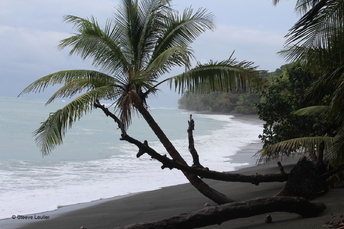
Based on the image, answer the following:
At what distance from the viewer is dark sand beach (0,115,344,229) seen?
5504 mm

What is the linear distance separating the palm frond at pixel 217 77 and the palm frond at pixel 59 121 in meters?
1.88

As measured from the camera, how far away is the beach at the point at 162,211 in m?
5.50

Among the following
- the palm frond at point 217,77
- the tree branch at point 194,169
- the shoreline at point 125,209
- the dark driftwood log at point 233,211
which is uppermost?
the palm frond at point 217,77

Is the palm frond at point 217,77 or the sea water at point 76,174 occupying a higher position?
the palm frond at point 217,77

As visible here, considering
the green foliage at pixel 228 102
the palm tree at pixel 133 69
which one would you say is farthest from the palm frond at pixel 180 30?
the green foliage at pixel 228 102

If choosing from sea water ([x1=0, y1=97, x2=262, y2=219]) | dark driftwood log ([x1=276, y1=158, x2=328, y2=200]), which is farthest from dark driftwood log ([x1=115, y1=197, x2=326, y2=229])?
sea water ([x1=0, y1=97, x2=262, y2=219])

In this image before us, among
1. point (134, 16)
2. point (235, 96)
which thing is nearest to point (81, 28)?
point (134, 16)

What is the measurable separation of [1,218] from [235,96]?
7149 centimetres

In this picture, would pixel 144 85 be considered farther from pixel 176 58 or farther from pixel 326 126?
pixel 326 126

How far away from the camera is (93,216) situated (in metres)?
7.98

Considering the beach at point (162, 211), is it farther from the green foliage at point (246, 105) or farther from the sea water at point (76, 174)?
the green foliage at point (246, 105)

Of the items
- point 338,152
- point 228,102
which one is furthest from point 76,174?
point 228,102

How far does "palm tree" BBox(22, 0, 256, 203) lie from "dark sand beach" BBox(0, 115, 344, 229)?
110cm

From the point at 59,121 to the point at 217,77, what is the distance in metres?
3.39
